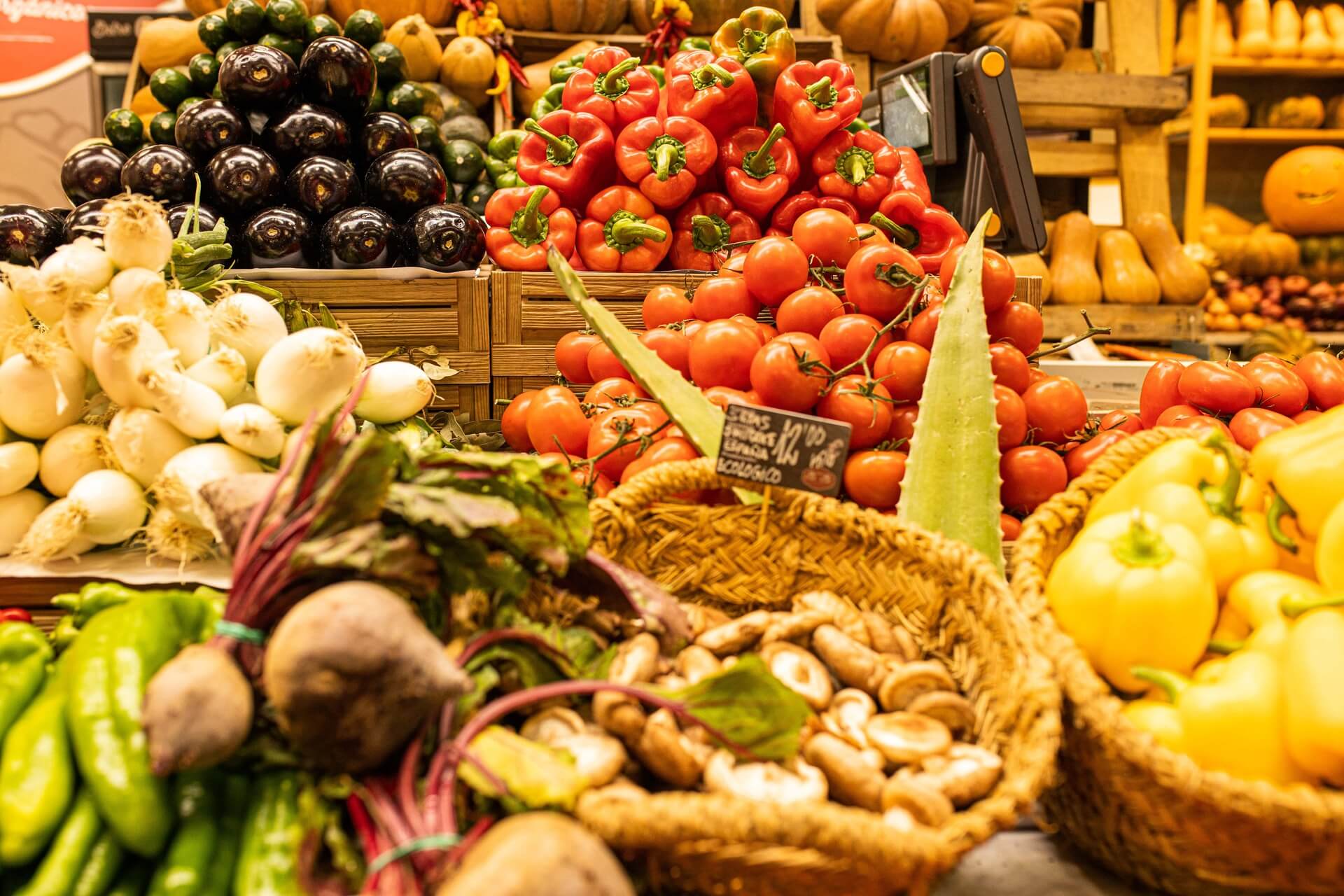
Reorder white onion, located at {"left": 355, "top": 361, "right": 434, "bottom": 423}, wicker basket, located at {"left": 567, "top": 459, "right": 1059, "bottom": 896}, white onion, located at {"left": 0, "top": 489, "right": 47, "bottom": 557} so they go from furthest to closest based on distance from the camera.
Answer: white onion, located at {"left": 355, "top": 361, "right": 434, "bottom": 423} < white onion, located at {"left": 0, "top": 489, "right": 47, "bottom": 557} < wicker basket, located at {"left": 567, "top": 459, "right": 1059, "bottom": 896}

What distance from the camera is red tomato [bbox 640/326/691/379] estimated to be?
1.65m

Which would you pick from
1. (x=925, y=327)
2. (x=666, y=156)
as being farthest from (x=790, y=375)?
(x=666, y=156)

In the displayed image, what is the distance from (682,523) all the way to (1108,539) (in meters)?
0.49

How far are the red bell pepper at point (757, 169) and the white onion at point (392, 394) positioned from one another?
1019mm

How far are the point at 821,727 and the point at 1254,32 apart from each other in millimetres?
4986

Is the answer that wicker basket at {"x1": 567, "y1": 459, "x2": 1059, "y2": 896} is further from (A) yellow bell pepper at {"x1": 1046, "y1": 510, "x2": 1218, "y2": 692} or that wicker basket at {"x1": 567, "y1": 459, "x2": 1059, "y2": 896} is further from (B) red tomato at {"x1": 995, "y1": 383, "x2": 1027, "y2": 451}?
(B) red tomato at {"x1": 995, "y1": 383, "x2": 1027, "y2": 451}

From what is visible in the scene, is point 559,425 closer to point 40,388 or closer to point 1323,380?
point 40,388

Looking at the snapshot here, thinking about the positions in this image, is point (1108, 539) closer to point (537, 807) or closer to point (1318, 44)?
point (537, 807)

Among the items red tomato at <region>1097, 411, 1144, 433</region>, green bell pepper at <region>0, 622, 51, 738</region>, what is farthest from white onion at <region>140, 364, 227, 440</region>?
red tomato at <region>1097, 411, 1144, 433</region>

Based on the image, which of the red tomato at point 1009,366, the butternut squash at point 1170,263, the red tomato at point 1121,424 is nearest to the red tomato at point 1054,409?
the red tomato at point 1009,366

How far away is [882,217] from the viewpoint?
190 cm

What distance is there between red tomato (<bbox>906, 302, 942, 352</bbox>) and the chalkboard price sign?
0.39 meters

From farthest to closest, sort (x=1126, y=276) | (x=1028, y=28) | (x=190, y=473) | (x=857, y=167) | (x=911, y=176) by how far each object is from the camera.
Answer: (x=1028, y=28)
(x=1126, y=276)
(x=911, y=176)
(x=857, y=167)
(x=190, y=473)

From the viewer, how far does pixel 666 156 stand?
2.21 metres
